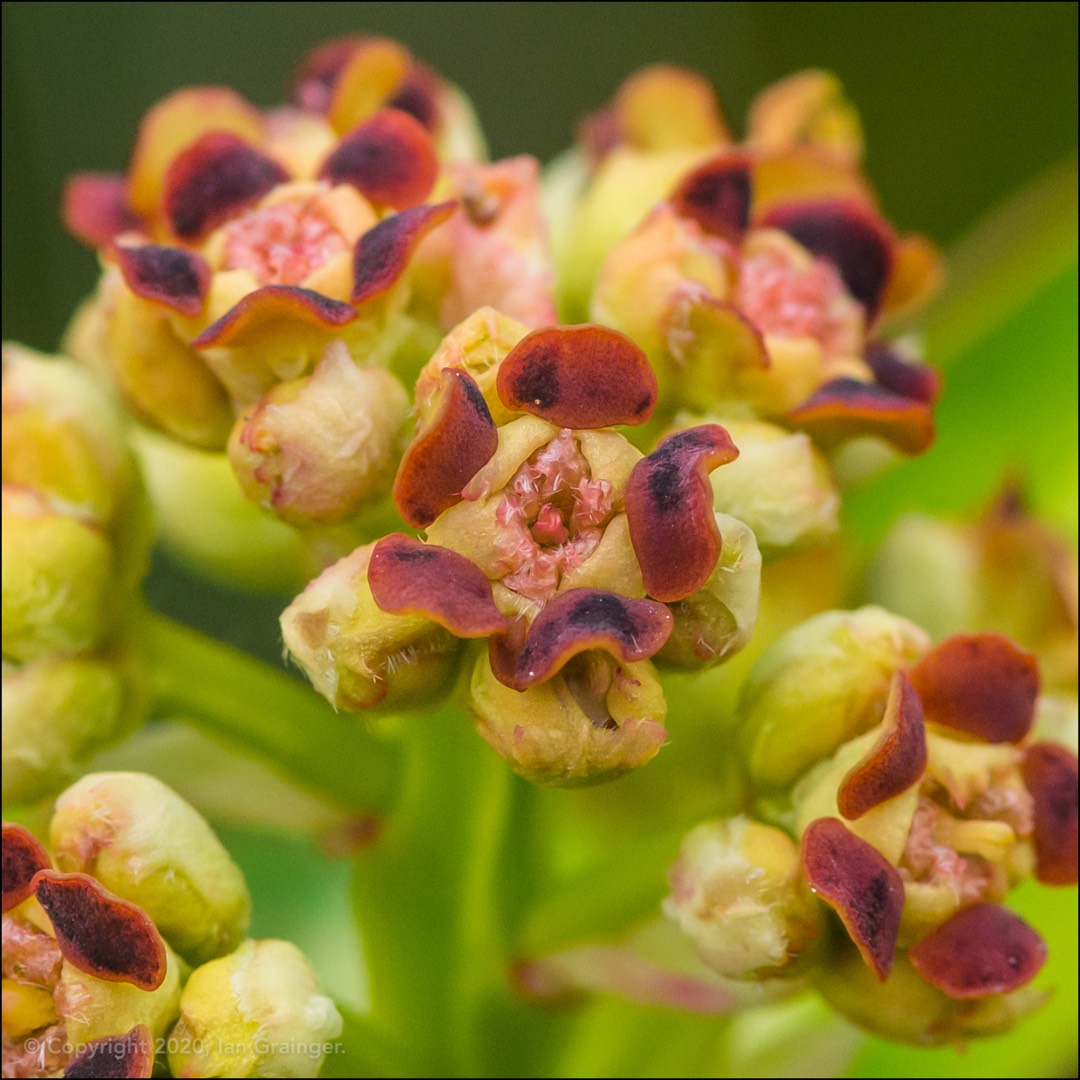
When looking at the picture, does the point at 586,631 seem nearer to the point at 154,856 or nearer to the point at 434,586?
the point at 434,586

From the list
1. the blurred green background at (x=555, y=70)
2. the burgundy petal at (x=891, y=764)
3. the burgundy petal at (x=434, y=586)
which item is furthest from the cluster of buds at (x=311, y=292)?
the blurred green background at (x=555, y=70)

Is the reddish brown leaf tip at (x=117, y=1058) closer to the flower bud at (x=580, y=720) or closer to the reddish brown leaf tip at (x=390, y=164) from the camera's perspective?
the flower bud at (x=580, y=720)

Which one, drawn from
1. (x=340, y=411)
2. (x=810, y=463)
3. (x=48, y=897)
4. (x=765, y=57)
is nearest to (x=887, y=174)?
(x=765, y=57)

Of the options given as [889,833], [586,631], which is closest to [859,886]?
[889,833]

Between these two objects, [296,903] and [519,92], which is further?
[519,92]

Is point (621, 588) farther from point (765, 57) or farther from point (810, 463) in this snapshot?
point (765, 57)

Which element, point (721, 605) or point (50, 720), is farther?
point (50, 720)

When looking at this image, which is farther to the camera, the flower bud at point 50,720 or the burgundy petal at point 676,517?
the flower bud at point 50,720
